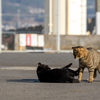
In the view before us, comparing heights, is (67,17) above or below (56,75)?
above

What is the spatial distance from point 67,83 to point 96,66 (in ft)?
3.01

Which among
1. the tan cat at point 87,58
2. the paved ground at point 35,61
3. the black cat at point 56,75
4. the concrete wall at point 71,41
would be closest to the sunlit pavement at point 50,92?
the black cat at point 56,75

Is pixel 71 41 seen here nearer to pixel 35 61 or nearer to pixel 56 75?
pixel 35 61

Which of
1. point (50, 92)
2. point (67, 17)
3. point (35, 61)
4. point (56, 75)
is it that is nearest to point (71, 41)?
point (67, 17)

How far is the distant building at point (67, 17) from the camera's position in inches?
1711

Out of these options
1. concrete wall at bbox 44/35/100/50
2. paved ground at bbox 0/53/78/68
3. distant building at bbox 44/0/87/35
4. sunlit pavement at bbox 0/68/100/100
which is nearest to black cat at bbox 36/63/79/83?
sunlit pavement at bbox 0/68/100/100

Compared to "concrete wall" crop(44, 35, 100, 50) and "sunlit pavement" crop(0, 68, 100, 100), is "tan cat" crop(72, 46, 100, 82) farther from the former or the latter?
"concrete wall" crop(44, 35, 100, 50)

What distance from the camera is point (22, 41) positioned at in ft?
94.6

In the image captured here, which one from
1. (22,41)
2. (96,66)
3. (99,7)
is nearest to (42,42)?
(22,41)

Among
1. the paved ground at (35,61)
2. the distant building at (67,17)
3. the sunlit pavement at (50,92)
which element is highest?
the distant building at (67,17)

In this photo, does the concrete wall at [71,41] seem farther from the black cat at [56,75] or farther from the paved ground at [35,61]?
the black cat at [56,75]

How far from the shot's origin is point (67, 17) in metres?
43.9

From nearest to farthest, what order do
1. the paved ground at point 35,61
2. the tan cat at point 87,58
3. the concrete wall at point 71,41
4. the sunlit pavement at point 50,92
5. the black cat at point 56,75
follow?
the sunlit pavement at point 50,92 → the tan cat at point 87,58 → the black cat at point 56,75 → the paved ground at point 35,61 → the concrete wall at point 71,41

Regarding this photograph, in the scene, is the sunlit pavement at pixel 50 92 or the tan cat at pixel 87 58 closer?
the sunlit pavement at pixel 50 92
